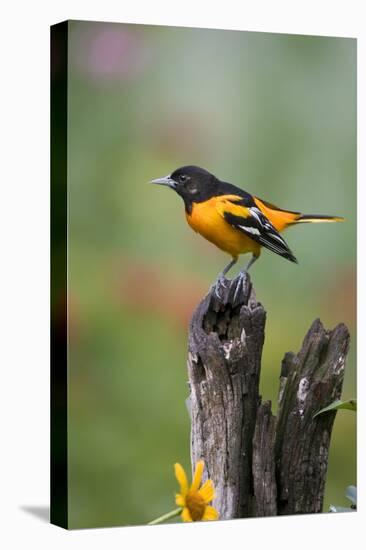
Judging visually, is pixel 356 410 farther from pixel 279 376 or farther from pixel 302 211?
pixel 302 211

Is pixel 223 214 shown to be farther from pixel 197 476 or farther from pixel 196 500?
pixel 196 500

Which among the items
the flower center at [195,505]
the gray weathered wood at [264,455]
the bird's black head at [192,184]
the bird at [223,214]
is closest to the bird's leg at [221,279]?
the bird at [223,214]

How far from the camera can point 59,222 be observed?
643cm

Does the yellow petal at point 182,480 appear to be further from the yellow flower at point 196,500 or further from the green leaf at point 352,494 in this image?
the green leaf at point 352,494

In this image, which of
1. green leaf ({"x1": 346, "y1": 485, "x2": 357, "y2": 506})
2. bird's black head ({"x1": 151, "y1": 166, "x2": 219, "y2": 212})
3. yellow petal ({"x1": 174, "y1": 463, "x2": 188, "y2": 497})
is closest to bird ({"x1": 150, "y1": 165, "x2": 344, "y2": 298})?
bird's black head ({"x1": 151, "y1": 166, "x2": 219, "y2": 212})

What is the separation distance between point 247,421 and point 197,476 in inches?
15.4

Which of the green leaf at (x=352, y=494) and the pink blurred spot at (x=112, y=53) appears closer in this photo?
the pink blurred spot at (x=112, y=53)

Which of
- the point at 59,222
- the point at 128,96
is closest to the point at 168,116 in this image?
the point at 128,96

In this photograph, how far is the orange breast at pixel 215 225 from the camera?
6.76m

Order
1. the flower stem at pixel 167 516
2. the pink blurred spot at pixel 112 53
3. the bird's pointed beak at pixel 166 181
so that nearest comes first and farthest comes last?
the pink blurred spot at pixel 112 53 → the flower stem at pixel 167 516 → the bird's pointed beak at pixel 166 181

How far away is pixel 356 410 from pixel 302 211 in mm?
1133

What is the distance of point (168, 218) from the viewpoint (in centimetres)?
670

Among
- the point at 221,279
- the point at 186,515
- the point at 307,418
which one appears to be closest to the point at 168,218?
the point at 221,279

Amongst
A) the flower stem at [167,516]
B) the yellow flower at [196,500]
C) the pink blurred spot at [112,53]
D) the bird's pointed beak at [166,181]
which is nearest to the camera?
the pink blurred spot at [112,53]
